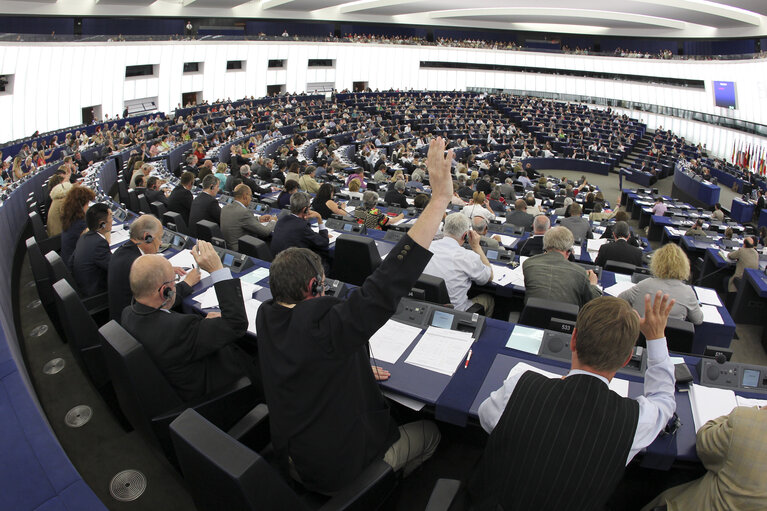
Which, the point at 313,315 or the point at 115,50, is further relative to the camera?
the point at 115,50

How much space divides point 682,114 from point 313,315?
29.0m

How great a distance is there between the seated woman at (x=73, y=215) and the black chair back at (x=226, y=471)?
11.1 ft

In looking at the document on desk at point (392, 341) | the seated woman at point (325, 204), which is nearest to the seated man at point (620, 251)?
the document on desk at point (392, 341)

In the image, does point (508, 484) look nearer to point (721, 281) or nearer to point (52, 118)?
point (721, 281)

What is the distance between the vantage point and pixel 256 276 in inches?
143

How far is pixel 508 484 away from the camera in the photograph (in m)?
1.58

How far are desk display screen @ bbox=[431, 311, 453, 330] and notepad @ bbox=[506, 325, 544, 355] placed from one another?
34 centimetres

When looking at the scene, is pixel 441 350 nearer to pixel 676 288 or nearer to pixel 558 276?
pixel 558 276

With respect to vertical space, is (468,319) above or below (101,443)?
above

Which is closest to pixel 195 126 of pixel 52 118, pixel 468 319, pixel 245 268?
pixel 52 118

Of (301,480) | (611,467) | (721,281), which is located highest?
(611,467)

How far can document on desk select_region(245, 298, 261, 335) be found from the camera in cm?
284

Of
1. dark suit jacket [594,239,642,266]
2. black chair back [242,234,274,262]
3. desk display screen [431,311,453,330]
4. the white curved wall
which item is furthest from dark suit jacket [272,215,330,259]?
the white curved wall

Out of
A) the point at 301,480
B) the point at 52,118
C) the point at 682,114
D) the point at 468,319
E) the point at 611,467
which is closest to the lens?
the point at 611,467
